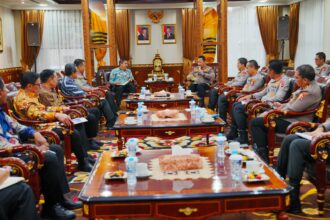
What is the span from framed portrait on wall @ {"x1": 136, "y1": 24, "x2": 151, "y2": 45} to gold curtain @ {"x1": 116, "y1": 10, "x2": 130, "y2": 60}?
37 cm

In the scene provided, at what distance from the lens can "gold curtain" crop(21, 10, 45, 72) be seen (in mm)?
11289

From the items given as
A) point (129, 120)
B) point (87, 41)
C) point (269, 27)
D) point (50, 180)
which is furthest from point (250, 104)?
point (269, 27)

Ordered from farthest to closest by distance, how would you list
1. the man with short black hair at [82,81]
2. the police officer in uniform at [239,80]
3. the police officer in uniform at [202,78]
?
the police officer in uniform at [202,78]
the police officer in uniform at [239,80]
the man with short black hair at [82,81]

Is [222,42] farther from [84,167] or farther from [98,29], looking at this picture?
[84,167]

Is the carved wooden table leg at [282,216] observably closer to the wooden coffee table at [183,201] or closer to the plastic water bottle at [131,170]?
the wooden coffee table at [183,201]

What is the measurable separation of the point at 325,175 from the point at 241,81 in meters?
4.23

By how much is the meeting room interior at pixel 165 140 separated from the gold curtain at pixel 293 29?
13 centimetres

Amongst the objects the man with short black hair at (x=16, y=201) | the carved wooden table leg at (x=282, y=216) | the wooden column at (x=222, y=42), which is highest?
the wooden column at (x=222, y=42)

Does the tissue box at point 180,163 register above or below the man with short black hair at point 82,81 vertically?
below

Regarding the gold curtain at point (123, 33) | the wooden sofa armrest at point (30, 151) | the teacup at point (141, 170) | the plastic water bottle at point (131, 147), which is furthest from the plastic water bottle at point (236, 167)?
the gold curtain at point (123, 33)

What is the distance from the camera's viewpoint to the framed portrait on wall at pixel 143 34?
11891mm

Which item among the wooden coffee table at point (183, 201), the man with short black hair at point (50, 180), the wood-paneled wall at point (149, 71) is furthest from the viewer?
the wood-paneled wall at point (149, 71)

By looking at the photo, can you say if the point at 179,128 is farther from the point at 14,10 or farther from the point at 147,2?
the point at 14,10

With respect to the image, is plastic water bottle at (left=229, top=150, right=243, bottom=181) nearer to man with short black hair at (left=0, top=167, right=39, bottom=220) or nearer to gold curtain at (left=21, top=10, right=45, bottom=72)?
man with short black hair at (left=0, top=167, right=39, bottom=220)
